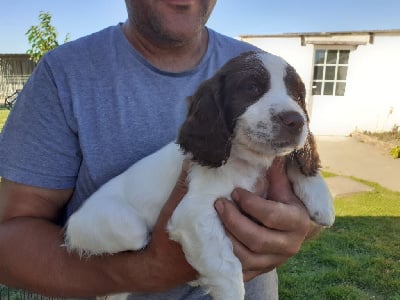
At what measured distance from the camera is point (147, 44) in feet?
8.21

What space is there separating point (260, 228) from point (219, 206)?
0.19m

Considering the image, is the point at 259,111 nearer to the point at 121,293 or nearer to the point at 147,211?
the point at 147,211

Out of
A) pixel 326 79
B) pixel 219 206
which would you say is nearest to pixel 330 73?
pixel 326 79

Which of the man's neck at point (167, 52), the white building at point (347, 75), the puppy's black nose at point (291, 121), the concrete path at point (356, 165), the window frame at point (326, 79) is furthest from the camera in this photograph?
the window frame at point (326, 79)

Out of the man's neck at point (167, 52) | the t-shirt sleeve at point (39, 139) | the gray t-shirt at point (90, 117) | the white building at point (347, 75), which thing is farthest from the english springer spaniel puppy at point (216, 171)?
the white building at point (347, 75)

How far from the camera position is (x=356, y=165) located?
10.8m

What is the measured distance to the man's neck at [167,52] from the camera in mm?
2496

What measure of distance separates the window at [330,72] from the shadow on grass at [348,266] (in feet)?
30.7

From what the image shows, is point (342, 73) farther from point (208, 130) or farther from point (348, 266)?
point (208, 130)

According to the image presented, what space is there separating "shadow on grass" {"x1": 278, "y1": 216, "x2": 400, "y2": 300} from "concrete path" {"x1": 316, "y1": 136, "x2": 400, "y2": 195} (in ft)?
6.16

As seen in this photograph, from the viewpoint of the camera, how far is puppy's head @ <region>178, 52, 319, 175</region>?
1.92m

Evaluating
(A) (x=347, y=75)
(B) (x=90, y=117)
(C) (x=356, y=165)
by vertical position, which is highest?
(A) (x=347, y=75)

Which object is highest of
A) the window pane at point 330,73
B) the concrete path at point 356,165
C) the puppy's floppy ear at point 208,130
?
the window pane at point 330,73

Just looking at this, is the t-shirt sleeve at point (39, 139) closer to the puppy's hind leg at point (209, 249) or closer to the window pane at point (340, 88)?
the puppy's hind leg at point (209, 249)
